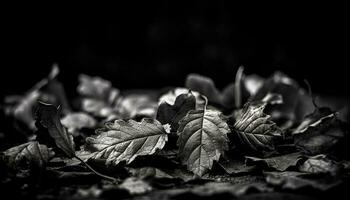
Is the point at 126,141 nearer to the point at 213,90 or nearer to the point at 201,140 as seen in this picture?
the point at 201,140

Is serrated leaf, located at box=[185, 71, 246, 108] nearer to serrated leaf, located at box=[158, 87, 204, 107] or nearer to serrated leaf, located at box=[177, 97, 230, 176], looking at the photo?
serrated leaf, located at box=[158, 87, 204, 107]

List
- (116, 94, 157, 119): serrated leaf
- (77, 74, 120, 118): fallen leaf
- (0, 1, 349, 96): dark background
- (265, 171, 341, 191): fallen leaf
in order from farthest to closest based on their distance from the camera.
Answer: (0, 1, 349, 96): dark background
(77, 74, 120, 118): fallen leaf
(116, 94, 157, 119): serrated leaf
(265, 171, 341, 191): fallen leaf

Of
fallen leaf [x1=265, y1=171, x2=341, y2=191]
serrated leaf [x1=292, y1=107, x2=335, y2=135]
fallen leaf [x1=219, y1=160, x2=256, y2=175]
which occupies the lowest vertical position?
fallen leaf [x1=265, y1=171, x2=341, y2=191]

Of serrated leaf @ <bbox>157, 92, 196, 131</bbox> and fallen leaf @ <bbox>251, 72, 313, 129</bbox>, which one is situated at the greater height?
fallen leaf @ <bbox>251, 72, 313, 129</bbox>

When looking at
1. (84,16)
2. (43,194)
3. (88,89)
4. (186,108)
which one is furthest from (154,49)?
(43,194)

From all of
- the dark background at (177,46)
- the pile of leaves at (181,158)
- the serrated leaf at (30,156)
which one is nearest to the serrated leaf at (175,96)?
the pile of leaves at (181,158)

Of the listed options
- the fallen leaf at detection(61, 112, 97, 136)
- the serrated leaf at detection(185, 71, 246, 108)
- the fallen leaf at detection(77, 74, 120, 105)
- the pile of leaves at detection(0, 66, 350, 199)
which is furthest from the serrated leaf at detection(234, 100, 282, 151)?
the fallen leaf at detection(77, 74, 120, 105)

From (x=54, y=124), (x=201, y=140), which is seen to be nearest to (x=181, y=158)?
(x=201, y=140)

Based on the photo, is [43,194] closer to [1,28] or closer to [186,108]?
[186,108]
